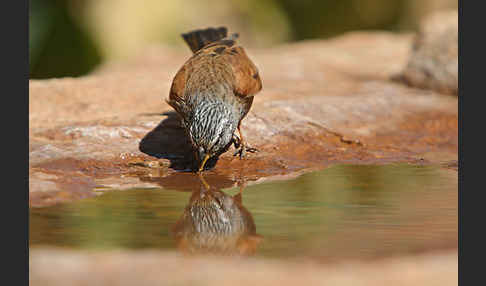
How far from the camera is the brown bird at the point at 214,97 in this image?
17.8 feet

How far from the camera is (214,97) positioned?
18.7 ft

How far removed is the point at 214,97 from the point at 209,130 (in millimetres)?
425

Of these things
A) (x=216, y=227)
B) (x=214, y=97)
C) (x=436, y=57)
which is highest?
(x=436, y=57)

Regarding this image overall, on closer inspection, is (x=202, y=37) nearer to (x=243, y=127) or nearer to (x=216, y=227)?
(x=243, y=127)

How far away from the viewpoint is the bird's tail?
7.23 meters

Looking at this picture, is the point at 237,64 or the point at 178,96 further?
the point at 237,64

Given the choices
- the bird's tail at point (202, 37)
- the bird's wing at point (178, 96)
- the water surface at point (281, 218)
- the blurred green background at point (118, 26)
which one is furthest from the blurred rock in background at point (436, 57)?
the blurred green background at point (118, 26)

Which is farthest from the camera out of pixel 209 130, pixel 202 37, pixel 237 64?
pixel 202 37

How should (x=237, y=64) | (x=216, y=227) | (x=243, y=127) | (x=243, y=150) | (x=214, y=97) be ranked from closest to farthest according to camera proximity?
(x=216, y=227) < (x=214, y=97) < (x=243, y=150) < (x=237, y=64) < (x=243, y=127)

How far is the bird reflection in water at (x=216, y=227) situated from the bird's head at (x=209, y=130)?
468 millimetres

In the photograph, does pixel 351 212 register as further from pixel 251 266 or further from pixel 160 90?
pixel 160 90

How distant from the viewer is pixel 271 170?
5.75 m

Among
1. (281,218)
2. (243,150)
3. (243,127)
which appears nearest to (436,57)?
(243,127)

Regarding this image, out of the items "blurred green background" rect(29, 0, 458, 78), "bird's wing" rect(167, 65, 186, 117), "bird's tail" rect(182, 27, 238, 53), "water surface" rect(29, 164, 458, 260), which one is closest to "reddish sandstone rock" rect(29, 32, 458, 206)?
"water surface" rect(29, 164, 458, 260)
